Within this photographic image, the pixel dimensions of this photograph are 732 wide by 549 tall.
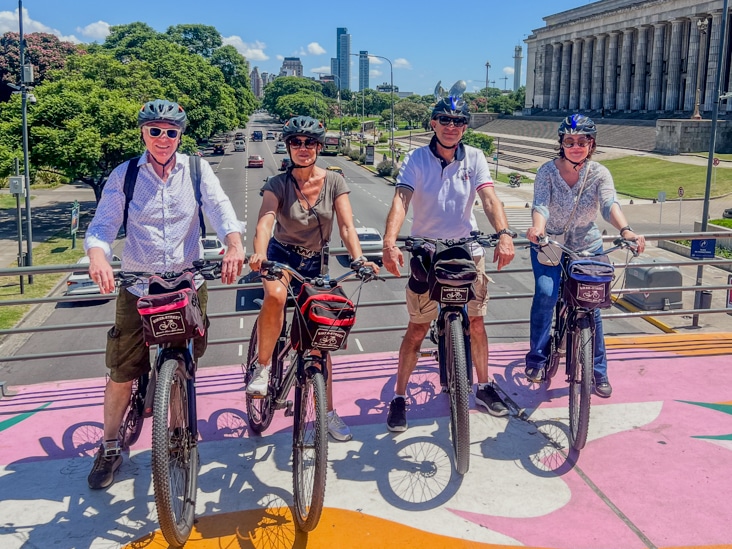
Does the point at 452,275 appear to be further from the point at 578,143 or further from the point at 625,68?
the point at 625,68

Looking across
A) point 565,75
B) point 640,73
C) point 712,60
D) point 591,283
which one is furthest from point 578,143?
point 565,75

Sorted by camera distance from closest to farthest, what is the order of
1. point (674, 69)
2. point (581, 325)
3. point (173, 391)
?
1. point (173, 391)
2. point (581, 325)
3. point (674, 69)

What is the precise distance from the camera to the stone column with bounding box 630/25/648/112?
85.8 m

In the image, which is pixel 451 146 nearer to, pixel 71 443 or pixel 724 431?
pixel 724 431

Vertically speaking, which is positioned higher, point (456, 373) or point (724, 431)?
point (456, 373)

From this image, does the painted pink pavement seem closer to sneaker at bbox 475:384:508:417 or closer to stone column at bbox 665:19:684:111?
sneaker at bbox 475:384:508:417

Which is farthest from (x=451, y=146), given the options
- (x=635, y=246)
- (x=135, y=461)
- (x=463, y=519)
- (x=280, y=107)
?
(x=280, y=107)

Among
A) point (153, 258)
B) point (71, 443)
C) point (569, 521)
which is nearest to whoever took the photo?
point (569, 521)

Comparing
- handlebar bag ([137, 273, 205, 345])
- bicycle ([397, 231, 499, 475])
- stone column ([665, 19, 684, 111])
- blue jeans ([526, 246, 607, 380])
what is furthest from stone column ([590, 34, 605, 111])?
handlebar bag ([137, 273, 205, 345])

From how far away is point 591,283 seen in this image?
476 cm

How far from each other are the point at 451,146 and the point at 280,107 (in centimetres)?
16066

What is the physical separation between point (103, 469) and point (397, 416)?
1.98 m

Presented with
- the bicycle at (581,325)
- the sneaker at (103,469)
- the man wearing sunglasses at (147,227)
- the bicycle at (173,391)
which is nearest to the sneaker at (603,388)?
the bicycle at (581,325)

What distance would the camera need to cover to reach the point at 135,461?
15.1 feet
